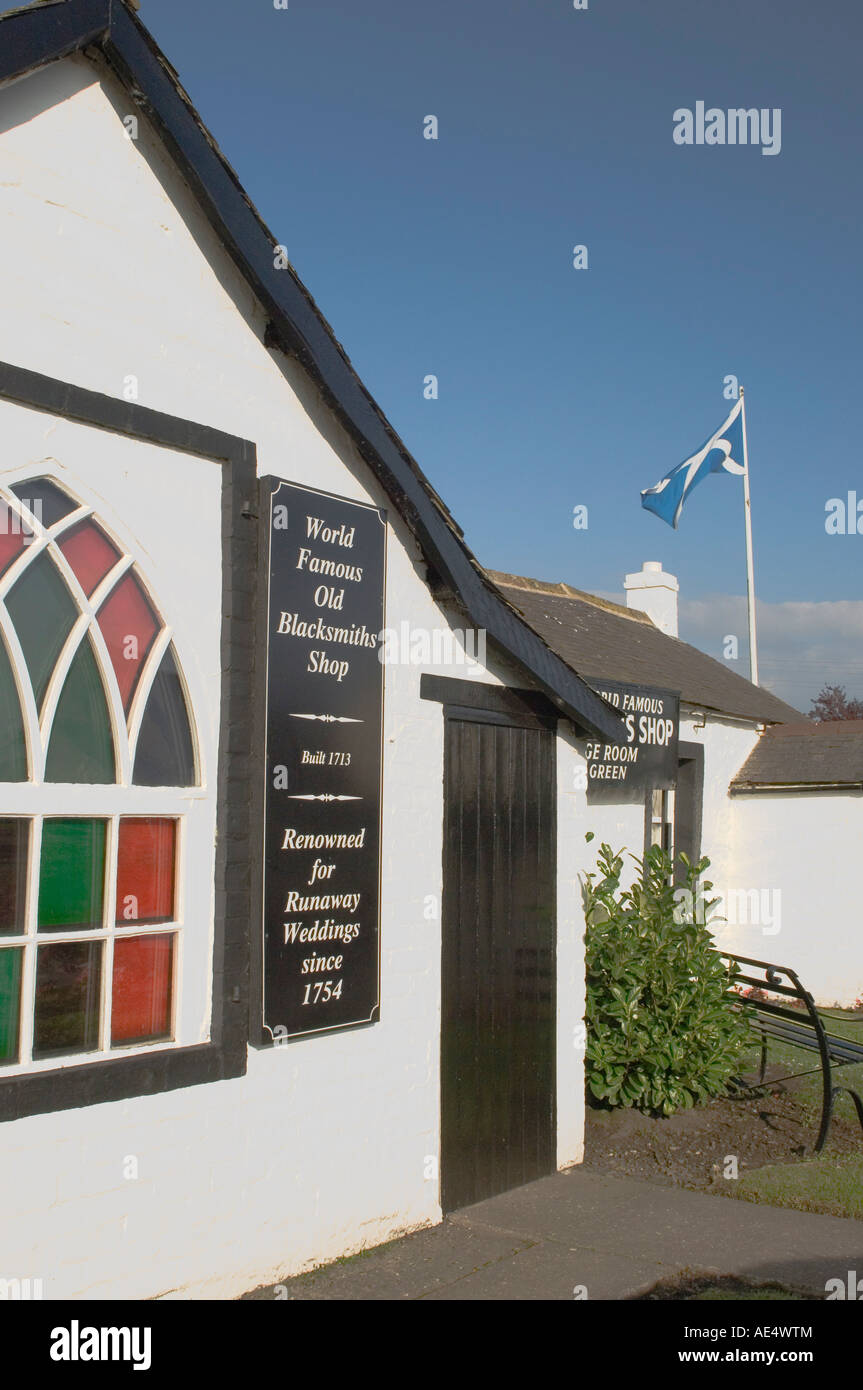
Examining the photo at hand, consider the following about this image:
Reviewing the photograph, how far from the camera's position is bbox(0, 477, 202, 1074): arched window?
4.16 meters

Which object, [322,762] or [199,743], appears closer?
[199,743]

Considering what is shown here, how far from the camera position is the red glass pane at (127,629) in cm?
455

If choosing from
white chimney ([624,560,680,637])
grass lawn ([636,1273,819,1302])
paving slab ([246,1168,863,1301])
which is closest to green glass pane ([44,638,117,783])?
paving slab ([246,1168,863,1301])

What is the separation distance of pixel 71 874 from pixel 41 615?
3.17 ft

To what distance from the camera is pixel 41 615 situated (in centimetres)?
428

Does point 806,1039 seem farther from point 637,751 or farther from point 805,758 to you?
point 805,758

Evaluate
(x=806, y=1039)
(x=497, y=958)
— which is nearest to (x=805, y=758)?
(x=806, y=1039)

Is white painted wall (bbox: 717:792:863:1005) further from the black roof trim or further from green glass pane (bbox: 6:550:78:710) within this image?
green glass pane (bbox: 6:550:78:710)

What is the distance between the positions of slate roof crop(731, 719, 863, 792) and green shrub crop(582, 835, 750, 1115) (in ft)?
17.8

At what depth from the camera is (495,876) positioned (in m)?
6.71

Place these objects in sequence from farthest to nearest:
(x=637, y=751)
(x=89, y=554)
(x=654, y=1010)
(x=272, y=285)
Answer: (x=637, y=751)
(x=654, y=1010)
(x=272, y=285)
(x=89, y=554)

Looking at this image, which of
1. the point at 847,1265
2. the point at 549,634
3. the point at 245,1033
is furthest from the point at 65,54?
the point at 549,634

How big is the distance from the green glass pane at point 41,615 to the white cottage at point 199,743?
1 centimetres

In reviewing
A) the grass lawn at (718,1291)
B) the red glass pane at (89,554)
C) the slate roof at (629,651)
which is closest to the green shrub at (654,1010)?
the grass lawn at (718,1291)
